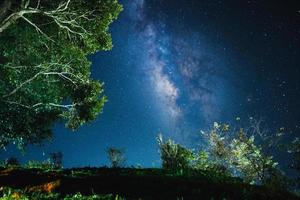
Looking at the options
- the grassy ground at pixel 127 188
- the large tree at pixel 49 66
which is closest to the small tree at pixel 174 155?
the large tree at pixel 49 66

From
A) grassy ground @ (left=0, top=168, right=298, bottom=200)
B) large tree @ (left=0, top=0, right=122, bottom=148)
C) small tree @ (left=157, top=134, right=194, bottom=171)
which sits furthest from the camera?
small tree @ (left=157, top=134, right=194, bottom=171)

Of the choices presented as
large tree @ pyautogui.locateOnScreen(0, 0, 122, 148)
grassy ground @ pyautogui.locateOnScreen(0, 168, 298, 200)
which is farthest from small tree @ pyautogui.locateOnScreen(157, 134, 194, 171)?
grassy ground @ pyautogui.locateOnScreen(0, 168, 298, 200)

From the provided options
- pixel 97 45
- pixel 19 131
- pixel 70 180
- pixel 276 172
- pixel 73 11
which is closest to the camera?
pixel 70 180

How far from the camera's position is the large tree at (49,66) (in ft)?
71.9

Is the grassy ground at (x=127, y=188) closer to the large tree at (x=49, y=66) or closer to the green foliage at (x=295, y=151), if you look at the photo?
the large tree at (x=49, y=66)

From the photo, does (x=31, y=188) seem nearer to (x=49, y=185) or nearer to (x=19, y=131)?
(x=49, y=185)

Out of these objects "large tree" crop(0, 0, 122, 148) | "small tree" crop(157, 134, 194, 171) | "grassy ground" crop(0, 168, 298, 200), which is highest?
"large tree" crop(0, 0, 122, 148)

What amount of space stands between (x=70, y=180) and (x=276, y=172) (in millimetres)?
25699

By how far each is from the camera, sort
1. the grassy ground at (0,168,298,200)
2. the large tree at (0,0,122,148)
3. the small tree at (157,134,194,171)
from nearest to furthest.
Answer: the grassy ground at (0,168,298,200) < the large tree at (0,0,122,148) < the small tree at (157,134,194,171)

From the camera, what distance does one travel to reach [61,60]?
75.2 feet

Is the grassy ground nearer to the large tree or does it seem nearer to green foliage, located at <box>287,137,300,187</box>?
the large tree

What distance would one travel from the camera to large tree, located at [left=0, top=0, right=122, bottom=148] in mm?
21906

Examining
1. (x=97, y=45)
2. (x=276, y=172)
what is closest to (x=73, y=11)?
(x=97, y=45)

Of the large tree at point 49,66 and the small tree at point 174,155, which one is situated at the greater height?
the large tree at point 49,66
